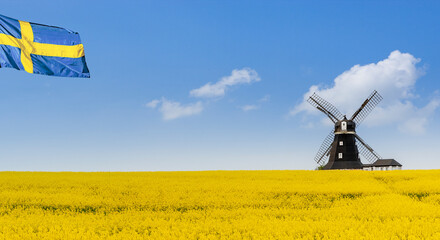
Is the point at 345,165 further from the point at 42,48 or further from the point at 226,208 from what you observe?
the point at 42,48

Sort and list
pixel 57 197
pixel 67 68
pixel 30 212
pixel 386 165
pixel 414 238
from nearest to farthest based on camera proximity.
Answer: pixel 414 238
pixel 67 68
pixel 30 212
pixel 57 197
pixel 386 165

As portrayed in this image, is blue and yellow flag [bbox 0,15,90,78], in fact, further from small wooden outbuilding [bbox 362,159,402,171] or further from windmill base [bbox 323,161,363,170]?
small wooden outbuilding [bbox 362,159,402,171]

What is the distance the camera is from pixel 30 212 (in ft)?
46.1

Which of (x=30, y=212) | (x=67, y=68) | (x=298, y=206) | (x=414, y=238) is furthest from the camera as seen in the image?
(x=298, y=206)

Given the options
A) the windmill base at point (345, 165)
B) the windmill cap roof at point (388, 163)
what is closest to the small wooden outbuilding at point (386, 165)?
the windmill cap roof at point (388, 163)

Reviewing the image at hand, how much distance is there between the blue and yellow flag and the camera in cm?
1059

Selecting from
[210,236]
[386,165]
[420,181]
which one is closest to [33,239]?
[210,236]

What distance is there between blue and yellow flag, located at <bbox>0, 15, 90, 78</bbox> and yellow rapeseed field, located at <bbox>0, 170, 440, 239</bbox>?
3989 millimetres

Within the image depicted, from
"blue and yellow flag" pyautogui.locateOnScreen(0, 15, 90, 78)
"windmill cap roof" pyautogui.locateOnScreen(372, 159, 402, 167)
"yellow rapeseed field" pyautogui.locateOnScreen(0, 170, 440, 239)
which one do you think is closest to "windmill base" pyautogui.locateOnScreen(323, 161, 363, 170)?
"windmill cap roof" pyautogui.locateOnScreen(372, 159, 402, 167)

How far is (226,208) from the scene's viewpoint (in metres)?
14.6

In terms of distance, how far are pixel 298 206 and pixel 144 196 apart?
5.93 m

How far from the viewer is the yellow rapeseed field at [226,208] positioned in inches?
391

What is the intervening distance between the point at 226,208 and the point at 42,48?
7.66 metres

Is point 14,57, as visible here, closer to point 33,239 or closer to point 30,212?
point 33,239
